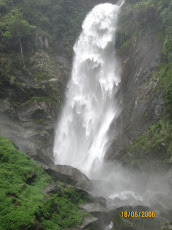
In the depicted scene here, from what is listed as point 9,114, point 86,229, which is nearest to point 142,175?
point 86,229

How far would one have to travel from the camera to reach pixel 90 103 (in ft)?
88.0

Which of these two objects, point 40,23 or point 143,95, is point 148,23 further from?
point 40,23

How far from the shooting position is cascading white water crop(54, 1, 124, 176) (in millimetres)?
22391

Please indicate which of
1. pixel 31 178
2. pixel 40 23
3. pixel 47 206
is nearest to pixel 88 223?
pixel 47 206

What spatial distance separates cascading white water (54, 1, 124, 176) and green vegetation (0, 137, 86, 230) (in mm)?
9421

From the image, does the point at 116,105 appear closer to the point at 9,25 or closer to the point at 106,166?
the point at 106,166

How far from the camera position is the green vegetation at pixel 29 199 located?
7290 mm

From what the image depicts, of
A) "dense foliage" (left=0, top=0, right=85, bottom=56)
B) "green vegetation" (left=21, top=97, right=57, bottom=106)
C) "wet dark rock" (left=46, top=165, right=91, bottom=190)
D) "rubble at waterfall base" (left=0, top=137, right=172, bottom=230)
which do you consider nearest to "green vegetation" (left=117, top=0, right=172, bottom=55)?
"dense foliage" (left=0, top=0, right=85, bottom=56)

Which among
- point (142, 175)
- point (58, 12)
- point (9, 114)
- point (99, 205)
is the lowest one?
point (99, 205)

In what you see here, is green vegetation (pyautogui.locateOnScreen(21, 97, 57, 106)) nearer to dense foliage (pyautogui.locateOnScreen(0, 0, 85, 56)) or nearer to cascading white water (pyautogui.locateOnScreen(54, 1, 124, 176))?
cascading white water (pyautogui.locateOnScreen(54, 1, 124, 176))

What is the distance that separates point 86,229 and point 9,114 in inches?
540

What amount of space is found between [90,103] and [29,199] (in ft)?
62.9

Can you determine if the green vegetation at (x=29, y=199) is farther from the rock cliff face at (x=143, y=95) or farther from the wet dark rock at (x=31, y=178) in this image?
the rock cliff face at (x=143, y=95)

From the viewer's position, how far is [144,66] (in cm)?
2241
